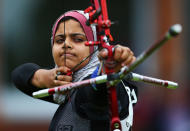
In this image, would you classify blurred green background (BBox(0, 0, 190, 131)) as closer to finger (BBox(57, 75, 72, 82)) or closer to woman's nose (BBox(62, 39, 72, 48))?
woman's nose (BBox(62, 39, 72, 48))

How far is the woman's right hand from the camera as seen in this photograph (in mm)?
1451

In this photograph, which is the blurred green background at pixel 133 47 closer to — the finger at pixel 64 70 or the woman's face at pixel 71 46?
the woman's face at pixel 71 46

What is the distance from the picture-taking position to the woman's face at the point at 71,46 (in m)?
1.58

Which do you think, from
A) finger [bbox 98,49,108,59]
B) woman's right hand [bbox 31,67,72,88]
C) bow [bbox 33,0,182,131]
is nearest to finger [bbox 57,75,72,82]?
woman's right hand [bbox 31,67,72,88]

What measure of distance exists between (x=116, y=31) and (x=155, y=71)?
608mm

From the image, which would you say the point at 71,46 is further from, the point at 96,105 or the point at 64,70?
the point at 96,105

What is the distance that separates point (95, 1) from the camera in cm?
145

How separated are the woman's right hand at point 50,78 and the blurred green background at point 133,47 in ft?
7.20

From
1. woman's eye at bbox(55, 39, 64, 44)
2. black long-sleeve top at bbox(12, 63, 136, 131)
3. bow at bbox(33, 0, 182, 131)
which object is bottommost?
black long-sleeve top at bbox(12, 63, 136, 131)

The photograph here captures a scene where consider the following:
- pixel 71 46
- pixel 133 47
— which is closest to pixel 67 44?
pixel 71 46

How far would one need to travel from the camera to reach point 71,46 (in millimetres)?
1579

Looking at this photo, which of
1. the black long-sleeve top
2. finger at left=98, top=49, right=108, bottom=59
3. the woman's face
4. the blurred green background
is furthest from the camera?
the blurred green background

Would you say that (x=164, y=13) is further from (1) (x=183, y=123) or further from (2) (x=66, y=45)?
(2) (x=66, y=45)

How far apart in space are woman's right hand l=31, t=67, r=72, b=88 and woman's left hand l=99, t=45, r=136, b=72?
214mm
